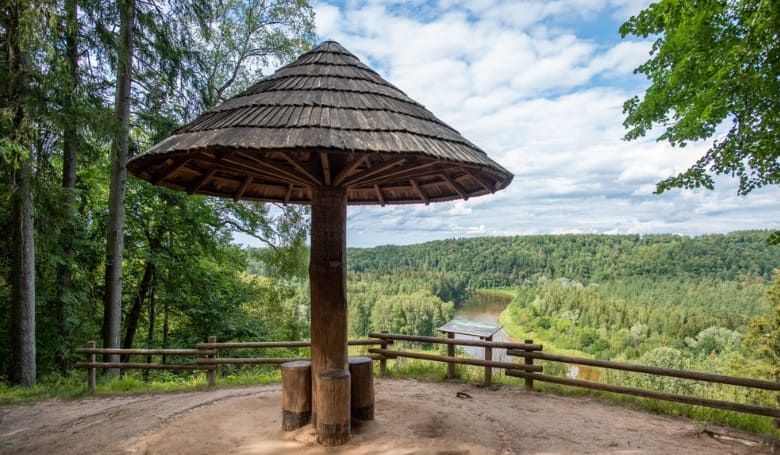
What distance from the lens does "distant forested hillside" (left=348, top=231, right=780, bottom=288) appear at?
4774 cm

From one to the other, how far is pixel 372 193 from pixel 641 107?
5.24 meters

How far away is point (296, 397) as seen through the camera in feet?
14.1

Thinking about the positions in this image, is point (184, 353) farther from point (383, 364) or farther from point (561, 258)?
point (561, 258)

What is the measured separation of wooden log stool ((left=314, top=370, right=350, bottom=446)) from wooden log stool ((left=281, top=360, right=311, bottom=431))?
0.38 metres

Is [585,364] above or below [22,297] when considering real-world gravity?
below

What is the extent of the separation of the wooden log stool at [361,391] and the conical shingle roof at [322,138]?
1983 millimetres

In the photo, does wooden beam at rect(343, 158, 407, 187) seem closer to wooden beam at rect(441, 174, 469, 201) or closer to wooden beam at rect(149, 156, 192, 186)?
wooden beam at rect(441, 174, 469, 201)

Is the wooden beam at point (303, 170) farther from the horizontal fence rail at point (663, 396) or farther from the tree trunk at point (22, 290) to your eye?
the tree trunk at point (22, 290)

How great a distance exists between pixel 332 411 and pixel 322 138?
2543 millimetres

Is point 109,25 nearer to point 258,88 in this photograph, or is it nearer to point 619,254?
point 258,88

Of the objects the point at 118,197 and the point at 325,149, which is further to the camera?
the point at 118,197

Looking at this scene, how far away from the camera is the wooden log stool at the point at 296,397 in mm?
4309

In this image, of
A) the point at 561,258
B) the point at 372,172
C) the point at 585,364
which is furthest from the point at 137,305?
the point at 561,258

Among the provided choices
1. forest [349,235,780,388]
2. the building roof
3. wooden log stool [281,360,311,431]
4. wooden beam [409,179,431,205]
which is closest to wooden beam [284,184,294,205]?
wooden beam [409,179,431,205]
